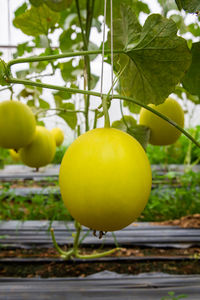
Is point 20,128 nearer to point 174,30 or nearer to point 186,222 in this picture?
point 174,30

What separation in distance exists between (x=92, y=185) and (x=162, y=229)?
4.94 ft

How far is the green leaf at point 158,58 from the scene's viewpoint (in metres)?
0.44

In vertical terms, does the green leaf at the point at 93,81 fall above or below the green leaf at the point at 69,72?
below

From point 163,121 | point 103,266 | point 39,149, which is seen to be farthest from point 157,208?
point 163,121

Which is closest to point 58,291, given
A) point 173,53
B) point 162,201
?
point 173,53

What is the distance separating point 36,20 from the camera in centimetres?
91

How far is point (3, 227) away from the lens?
72.7 inches

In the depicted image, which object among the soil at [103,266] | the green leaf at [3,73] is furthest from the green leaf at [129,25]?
the soil at [103,266]

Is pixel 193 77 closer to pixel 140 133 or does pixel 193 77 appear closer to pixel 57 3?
pixel 140 133

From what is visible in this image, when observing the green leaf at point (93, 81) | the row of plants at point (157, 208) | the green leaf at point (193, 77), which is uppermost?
the green leaf at point (193, 77)

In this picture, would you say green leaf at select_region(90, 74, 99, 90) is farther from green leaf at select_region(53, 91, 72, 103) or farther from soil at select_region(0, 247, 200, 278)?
soil at select_region(0, 247, 200, 278)

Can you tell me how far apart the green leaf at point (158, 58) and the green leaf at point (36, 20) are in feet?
1.57

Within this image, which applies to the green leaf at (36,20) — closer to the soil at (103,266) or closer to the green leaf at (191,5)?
the green leaf at (191,5)

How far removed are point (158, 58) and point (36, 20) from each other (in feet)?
1.94
